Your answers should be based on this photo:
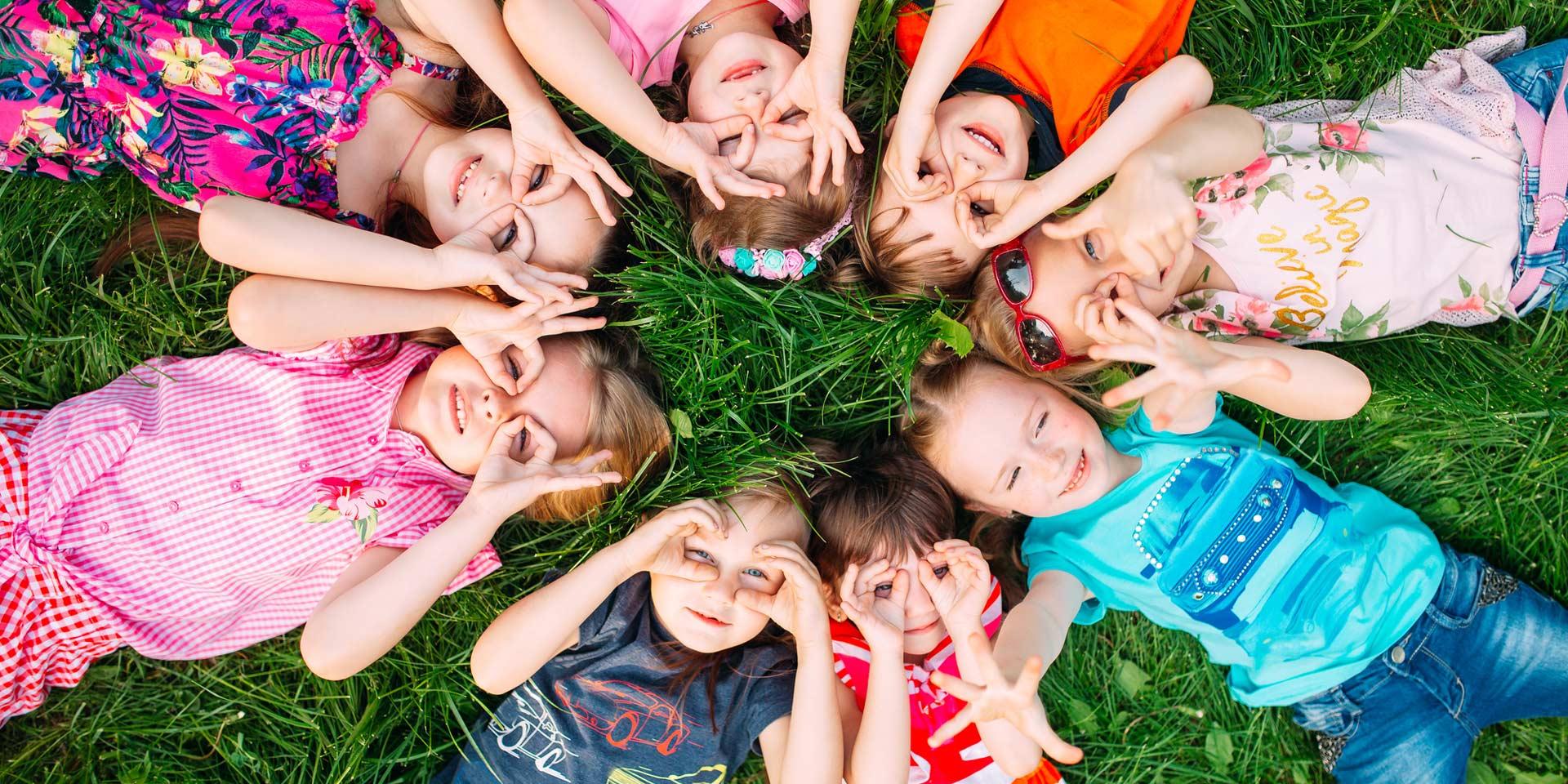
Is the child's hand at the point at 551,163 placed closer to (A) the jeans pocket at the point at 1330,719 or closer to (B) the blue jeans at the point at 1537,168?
(B) the blue jeans at the point at 1537,168

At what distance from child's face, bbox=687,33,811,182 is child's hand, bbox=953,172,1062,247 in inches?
17.6

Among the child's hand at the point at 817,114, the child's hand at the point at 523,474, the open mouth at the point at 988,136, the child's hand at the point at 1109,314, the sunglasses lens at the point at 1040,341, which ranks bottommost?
the child's hand at the point at 523,474

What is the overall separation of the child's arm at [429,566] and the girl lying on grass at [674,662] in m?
0.28

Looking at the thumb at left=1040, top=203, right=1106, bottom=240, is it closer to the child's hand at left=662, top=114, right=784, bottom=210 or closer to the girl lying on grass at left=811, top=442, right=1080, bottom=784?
the child's hand at left=662, top=114, right=784, bottom=210

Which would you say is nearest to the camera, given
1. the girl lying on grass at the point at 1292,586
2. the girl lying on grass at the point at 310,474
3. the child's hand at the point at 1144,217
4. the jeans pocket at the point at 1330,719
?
the child's hand at the point at 1144,217

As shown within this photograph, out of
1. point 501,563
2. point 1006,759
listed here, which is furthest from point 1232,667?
point 501,563

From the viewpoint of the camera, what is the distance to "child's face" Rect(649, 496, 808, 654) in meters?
2.77

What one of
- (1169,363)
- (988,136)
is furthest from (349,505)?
(1169,363)

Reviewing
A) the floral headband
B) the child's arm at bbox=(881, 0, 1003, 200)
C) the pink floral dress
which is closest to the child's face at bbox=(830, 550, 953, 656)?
the floral headband

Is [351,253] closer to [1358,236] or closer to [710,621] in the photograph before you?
[710,621]

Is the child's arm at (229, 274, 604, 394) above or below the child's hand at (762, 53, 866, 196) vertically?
below

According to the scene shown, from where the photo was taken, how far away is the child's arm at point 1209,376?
2339 millimetres

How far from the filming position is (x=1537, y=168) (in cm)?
276

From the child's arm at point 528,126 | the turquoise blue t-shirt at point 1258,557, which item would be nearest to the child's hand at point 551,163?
the child's arm at point 528,126
